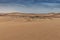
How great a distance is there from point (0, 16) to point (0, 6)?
1.10ft

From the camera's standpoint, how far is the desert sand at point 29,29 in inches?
38.2

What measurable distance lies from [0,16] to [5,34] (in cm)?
37

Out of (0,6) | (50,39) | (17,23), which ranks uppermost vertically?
(0,6)

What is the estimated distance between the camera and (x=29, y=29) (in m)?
1.06

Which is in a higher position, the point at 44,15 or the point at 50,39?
the point at 44,15

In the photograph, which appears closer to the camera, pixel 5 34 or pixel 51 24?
pixel 5 34

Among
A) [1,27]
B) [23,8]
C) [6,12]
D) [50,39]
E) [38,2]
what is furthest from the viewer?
[38,2]

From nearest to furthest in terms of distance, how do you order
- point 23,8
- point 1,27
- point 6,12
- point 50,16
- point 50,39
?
point 50,39
point 1,27
point 50,16
point 6,12
point 23,8

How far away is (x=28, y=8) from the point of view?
154cm

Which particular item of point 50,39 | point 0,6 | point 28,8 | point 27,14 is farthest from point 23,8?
point 50,39

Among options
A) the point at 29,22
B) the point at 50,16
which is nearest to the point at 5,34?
the point at 29,22

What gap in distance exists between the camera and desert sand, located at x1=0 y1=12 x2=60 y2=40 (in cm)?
97

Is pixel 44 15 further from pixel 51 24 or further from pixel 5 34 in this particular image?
pixel 5 34

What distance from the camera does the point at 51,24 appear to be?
A: 1.13m
